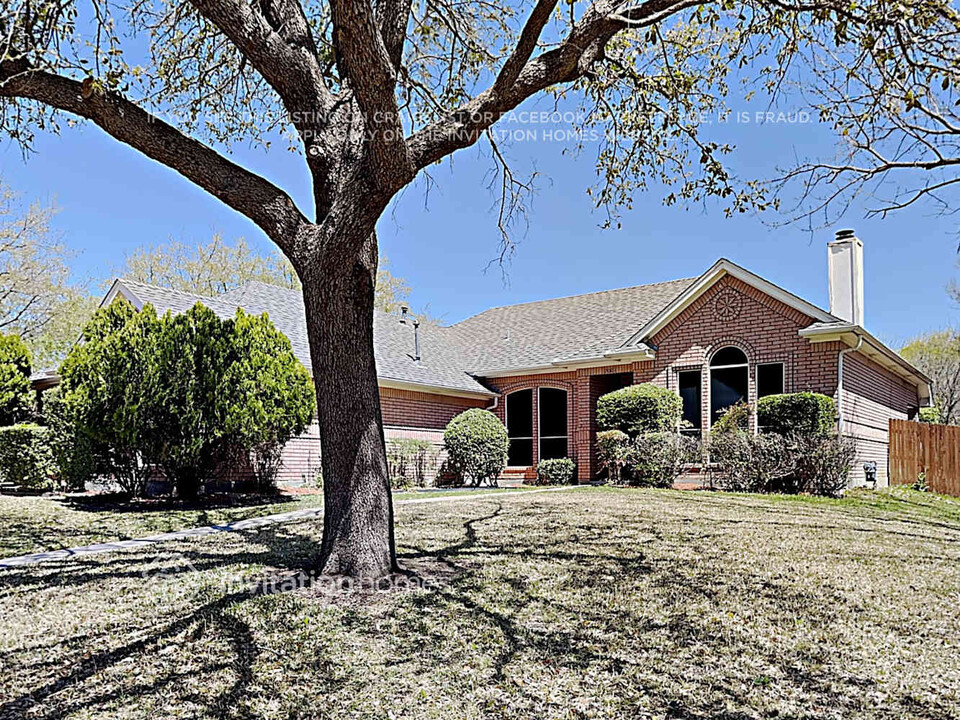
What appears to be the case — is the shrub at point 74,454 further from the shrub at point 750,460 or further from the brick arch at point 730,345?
the brick arch at point 730,345

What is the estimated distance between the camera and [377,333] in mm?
20359

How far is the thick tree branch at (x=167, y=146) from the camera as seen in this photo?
5.83m

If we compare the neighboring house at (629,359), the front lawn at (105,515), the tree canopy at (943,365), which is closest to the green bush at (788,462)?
the neighboring house at (629,359)

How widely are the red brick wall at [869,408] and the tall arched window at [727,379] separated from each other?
84.1 inches

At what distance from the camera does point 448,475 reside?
1841cm

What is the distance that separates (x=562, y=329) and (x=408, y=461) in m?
6.81

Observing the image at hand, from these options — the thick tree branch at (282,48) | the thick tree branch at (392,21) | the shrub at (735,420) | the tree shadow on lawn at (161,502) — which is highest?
the thick tree branch at (392,21)

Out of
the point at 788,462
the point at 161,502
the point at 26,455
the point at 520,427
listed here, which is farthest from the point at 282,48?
the point at 520,427

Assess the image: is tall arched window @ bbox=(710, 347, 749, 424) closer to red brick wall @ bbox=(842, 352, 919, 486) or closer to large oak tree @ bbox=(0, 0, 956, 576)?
red brick wall @ bbox=(842, 352, 919, 486)

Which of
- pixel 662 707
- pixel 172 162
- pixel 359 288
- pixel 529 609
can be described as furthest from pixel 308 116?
pixel 662 707

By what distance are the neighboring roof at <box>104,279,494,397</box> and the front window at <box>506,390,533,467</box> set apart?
1017 millimetres

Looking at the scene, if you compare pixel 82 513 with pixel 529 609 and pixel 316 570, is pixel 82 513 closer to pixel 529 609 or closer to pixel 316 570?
pixel 316 570

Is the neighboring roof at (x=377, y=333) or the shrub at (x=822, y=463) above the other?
the neighboring roof at (x=377, y=333)

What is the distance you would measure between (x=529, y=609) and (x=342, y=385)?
2.40 meters
